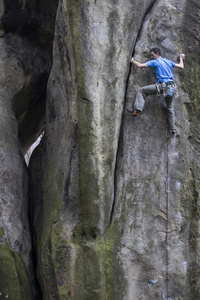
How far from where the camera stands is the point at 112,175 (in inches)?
239

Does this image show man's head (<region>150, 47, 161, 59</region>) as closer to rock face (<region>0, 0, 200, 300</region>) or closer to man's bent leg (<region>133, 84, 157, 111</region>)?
rock face (<region>0, 0, 200, 300</region>)

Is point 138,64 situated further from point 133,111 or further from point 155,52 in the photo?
point 133,111

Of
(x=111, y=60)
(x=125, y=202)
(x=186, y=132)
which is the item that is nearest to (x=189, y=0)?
(x=111, y=60)

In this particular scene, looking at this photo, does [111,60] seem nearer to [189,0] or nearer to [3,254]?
[189,0]

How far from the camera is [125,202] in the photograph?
6.07m

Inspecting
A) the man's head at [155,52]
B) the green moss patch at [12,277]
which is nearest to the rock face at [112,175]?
the green moss patch at [12,277]

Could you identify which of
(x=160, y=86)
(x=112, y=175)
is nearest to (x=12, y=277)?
(x=112, y=175)

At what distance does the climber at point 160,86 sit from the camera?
6.04 metres

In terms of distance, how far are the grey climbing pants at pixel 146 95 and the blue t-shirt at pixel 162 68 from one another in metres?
0.18

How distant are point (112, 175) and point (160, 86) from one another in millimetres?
1508

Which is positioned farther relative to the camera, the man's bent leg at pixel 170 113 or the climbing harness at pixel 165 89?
the man's bent leg at pixel 170 113

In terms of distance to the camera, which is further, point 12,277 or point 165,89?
point 12,277

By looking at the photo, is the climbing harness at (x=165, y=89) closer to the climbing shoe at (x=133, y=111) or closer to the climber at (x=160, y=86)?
the climber at (x=160, y=86)

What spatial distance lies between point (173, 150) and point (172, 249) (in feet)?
4.88
